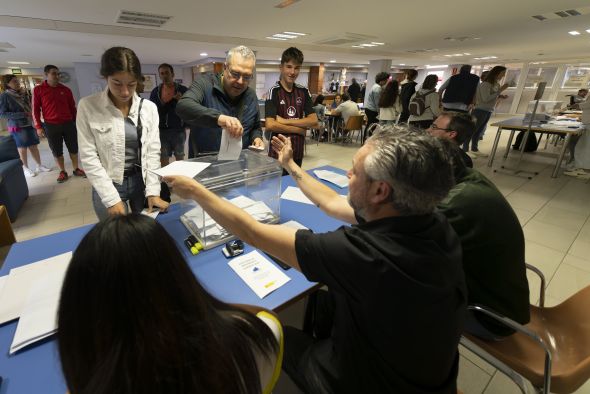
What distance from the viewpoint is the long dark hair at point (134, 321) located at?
1.58 feet

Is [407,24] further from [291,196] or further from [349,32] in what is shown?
[291,196]

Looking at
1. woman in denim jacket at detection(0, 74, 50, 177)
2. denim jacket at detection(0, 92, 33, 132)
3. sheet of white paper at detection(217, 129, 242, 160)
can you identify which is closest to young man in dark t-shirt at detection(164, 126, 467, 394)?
sheet of white paper at detection(217, 129, 242, 160)

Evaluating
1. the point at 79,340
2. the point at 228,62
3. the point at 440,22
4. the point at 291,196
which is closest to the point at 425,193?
the point at 79,340

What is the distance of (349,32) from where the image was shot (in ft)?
21.5

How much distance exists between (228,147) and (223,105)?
552 millimetres

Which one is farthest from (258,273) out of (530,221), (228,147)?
(530,221)

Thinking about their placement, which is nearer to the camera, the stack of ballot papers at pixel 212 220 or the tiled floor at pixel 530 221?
the stack of ballot papers at pixel 212 220

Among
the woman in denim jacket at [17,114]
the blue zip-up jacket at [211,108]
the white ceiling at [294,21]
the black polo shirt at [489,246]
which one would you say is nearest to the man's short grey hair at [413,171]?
the black polo shirt at [489,246]

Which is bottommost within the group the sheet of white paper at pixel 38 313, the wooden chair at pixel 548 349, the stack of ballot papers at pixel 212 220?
the wooden chair at pixel 548 349

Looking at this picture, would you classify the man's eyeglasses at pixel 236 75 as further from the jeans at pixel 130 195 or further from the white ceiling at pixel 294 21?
the white ceiling at pixel 294 21

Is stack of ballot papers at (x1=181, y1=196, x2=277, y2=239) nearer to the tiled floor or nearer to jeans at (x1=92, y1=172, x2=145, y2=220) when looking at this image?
jeans at (x1=92, y1=172, x2=145, y2=220)

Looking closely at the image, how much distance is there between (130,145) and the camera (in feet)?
5.10

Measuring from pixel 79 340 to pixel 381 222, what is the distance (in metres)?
0.74

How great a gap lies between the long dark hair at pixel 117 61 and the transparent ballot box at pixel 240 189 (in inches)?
21.6
